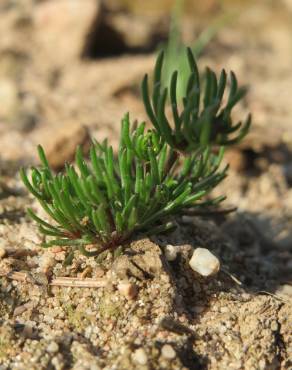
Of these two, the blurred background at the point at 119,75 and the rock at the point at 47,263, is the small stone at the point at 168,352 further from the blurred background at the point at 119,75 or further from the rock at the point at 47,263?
the blurred background at the point at 119,75

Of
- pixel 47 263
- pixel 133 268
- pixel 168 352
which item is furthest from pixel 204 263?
pixel 47 263

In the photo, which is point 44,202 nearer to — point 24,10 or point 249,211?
point 249,211

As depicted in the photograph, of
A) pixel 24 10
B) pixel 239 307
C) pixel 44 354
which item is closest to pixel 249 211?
pixel 239 307

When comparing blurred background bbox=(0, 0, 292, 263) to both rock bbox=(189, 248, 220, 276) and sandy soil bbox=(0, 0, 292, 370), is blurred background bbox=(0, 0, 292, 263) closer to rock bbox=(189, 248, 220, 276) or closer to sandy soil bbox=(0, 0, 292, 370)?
sandy soil bbox=(0, 0, 292, 370)

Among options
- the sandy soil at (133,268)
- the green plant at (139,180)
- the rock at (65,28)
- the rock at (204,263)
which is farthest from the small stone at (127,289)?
the rock at (65,28)

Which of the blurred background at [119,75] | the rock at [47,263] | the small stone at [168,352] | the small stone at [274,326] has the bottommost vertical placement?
the small stone at [274,326]

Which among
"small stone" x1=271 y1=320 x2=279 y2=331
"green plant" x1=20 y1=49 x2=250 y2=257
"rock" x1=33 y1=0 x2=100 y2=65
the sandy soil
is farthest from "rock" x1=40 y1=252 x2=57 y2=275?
"rock" x1=33 y1=0 x2=100 y2=65

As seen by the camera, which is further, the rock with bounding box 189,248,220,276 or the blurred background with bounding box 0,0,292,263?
the blurred background with bounding box 0,0,292,263
